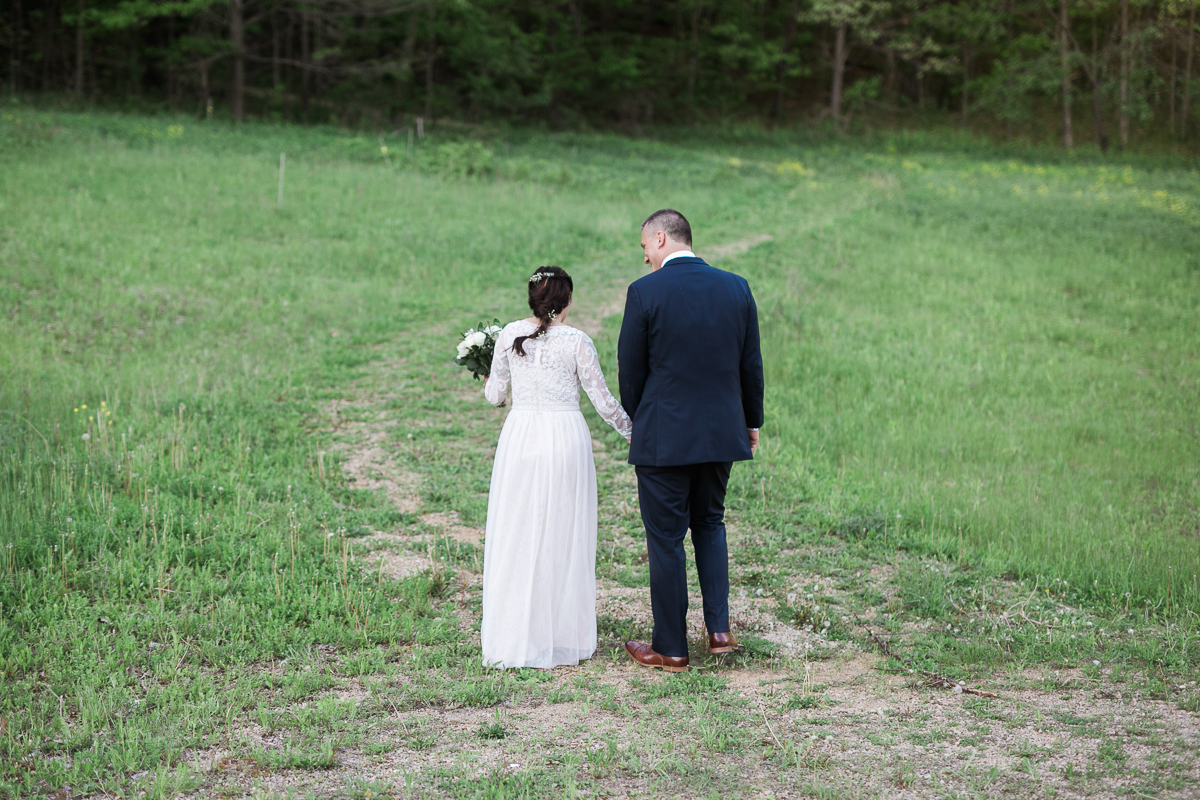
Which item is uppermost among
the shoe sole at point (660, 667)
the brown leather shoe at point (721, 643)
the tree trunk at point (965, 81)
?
the tree trunk at point (965, 81)

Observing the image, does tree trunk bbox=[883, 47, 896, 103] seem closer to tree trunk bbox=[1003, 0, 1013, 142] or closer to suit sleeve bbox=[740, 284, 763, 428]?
tree trunk bbox=[1003, 0, 1013, 142]

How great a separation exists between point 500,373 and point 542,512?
0.84 m

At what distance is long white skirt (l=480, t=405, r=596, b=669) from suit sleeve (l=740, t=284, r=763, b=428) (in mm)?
961

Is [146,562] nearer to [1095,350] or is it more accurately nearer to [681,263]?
[681,263]

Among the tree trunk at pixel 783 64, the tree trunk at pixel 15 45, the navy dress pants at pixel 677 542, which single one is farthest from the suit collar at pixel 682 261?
the tree trunk at pixel 783 64

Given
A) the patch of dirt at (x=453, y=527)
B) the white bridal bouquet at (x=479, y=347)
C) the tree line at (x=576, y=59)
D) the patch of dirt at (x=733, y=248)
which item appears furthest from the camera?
the tree line at (x=576, y=59)

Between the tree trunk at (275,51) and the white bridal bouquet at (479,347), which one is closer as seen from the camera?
the white bridal bouquet at (479,347)

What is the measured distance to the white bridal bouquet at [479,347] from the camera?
5402mm

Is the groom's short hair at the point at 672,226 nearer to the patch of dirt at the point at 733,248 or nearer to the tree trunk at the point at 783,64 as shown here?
the patch of dirt at the point at 733,248

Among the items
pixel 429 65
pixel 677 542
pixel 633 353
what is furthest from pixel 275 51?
pixel 677 542

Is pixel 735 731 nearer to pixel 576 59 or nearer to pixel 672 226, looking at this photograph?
pixel 672 226

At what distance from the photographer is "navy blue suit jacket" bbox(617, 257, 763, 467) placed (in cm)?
477

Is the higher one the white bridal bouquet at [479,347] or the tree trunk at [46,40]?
the tree trunk at [46,40]

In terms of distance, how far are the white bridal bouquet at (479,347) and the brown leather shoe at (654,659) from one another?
5.94ft
